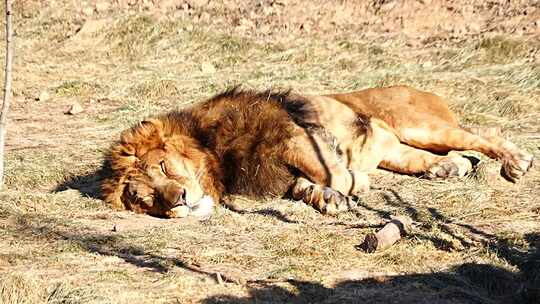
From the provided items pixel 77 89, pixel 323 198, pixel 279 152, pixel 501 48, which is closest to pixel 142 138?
pixel 279 152

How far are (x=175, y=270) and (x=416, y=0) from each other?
7.69m

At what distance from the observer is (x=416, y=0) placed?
437 inches

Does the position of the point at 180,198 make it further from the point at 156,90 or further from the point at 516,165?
the point at 156,90

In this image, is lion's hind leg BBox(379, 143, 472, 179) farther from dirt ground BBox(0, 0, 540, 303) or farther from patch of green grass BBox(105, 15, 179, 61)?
patch of green grass BBox(105, 15, 179, 61)

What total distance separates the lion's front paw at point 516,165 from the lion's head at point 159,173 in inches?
79.5

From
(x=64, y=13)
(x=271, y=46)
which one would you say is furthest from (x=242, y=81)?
(x=64, y=13)

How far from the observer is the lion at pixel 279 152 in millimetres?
5508

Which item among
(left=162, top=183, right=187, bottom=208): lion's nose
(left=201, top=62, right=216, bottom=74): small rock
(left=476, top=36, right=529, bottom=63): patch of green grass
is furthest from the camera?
(left=201, top=62, right=216, bottom=74): small rock

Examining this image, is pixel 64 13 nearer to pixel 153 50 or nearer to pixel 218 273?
pixel 153 50

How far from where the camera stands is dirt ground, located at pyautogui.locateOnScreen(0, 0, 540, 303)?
4.07 metres

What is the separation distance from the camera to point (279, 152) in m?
5.70

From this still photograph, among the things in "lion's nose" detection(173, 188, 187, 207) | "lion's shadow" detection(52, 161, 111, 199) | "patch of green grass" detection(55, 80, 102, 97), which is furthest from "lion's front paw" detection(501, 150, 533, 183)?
"patch of green grass" detection(55, 80, 102, 97)

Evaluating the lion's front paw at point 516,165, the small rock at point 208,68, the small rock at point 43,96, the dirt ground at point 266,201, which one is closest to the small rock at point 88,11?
the dirt ground at point 266,201

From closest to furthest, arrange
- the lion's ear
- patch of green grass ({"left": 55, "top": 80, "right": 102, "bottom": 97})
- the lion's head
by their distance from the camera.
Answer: the lion's head
the lion's ear
patch of green grass ({"left": 55, "top": 80, "right": 102, "bottom": 97})
